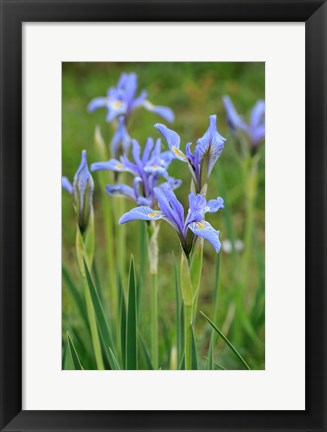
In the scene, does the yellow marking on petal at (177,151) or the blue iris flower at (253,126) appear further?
the blue iris flower at (253,126)

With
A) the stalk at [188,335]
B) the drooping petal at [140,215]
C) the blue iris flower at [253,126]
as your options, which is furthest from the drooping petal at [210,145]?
the blue iris flower at [253,126]

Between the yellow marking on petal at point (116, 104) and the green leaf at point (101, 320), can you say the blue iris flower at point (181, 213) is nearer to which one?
the green leaf at point (101, 320)

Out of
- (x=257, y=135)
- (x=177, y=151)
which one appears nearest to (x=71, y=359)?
(x=177, y=151)

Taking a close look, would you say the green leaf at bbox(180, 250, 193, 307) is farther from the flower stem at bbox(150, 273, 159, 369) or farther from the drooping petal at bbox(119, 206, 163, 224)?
the flower stem at bbox(150, 273, 159, 369)

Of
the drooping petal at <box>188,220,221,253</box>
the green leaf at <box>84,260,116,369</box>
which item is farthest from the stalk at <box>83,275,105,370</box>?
the drooping petal at <box>188,220,221,253</box>

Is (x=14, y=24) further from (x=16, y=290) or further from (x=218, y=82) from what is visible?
(x=218, y=82)

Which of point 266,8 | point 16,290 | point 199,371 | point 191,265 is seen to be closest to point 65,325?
point 16,290
